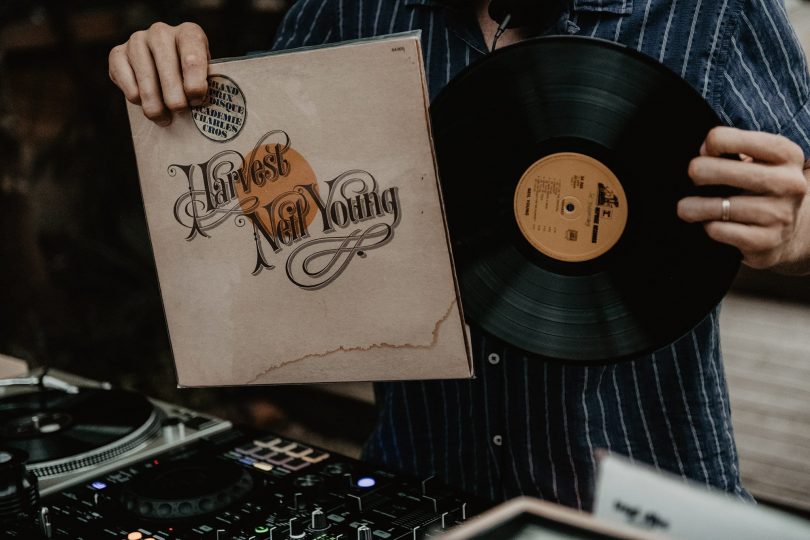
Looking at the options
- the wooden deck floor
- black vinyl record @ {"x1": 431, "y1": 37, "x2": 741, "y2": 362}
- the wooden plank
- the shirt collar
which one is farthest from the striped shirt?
the wooden plank

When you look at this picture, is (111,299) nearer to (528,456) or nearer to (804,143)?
(528,456)

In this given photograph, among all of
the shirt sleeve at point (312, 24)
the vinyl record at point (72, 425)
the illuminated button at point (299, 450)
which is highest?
the shirt sleeve at point (312, 24)

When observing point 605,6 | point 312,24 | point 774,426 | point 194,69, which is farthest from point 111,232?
point 774,426

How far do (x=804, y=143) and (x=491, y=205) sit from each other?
18.7 inches

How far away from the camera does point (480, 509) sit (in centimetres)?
94

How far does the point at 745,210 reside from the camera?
868mm

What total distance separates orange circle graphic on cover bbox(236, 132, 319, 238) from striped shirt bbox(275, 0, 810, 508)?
0.38 meters

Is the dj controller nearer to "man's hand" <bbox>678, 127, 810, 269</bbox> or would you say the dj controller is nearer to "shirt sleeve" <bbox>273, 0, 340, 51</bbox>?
"man's hand" <bbox>678, 127, 810, 269</bbox>

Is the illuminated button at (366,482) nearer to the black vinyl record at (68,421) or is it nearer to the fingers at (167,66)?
the black vinyl record at (68,421)

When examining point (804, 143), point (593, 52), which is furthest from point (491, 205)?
point (804, 143)

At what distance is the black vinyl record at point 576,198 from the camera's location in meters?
0.90

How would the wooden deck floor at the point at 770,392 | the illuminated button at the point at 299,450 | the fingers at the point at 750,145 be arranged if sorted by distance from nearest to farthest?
the fingers at the point at 750,145
the illuminated button at the point at 299,450
the wooden deck floor at the point at 770,392

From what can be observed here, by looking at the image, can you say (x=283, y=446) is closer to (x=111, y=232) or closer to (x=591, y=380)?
(x=591, y=380)

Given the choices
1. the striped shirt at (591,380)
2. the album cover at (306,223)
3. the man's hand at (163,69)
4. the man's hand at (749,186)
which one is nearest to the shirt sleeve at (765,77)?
the striped shirt at (591,380)
